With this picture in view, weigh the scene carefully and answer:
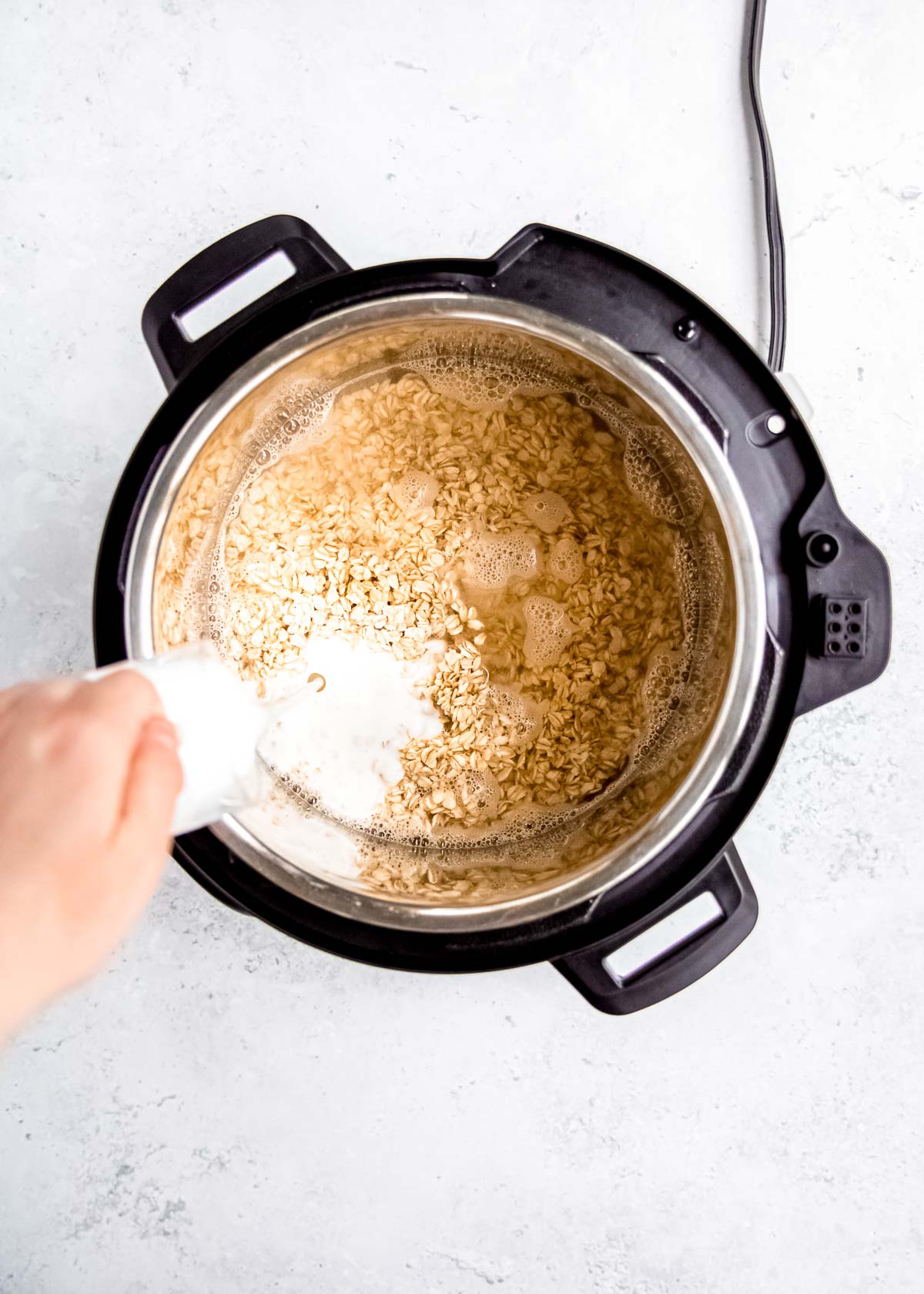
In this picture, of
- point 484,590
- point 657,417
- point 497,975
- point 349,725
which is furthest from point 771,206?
point 497,975

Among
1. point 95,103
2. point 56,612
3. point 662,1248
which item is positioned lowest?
point 662,1248

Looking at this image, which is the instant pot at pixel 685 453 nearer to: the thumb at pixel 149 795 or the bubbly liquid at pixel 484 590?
the bubbly liquid at pixel 484 590

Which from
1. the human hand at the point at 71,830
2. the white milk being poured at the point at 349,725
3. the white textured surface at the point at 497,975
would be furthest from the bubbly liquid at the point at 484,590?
the human hand at the point at 71,830

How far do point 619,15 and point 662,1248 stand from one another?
3.36 feet

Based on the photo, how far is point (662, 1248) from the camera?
833 millimetres

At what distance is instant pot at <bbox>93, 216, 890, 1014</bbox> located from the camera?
0.62 m

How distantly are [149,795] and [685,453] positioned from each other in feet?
1.32

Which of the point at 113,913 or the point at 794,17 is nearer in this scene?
the point at 113,913

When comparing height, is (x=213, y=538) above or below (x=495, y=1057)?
above

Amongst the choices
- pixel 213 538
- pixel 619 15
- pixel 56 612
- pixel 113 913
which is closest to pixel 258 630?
pixel 213 538

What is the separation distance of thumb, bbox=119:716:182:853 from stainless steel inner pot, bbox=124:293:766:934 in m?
0.22

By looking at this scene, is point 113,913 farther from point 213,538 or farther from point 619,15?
point 619,15

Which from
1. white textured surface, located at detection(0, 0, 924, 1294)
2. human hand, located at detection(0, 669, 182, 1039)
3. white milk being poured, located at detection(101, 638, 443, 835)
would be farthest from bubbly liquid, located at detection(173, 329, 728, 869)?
human hand, located at detection(0, 669, 182, 1039)

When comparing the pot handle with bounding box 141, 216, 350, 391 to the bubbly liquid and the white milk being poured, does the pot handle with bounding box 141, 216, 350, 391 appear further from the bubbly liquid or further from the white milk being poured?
the white milk being poured
